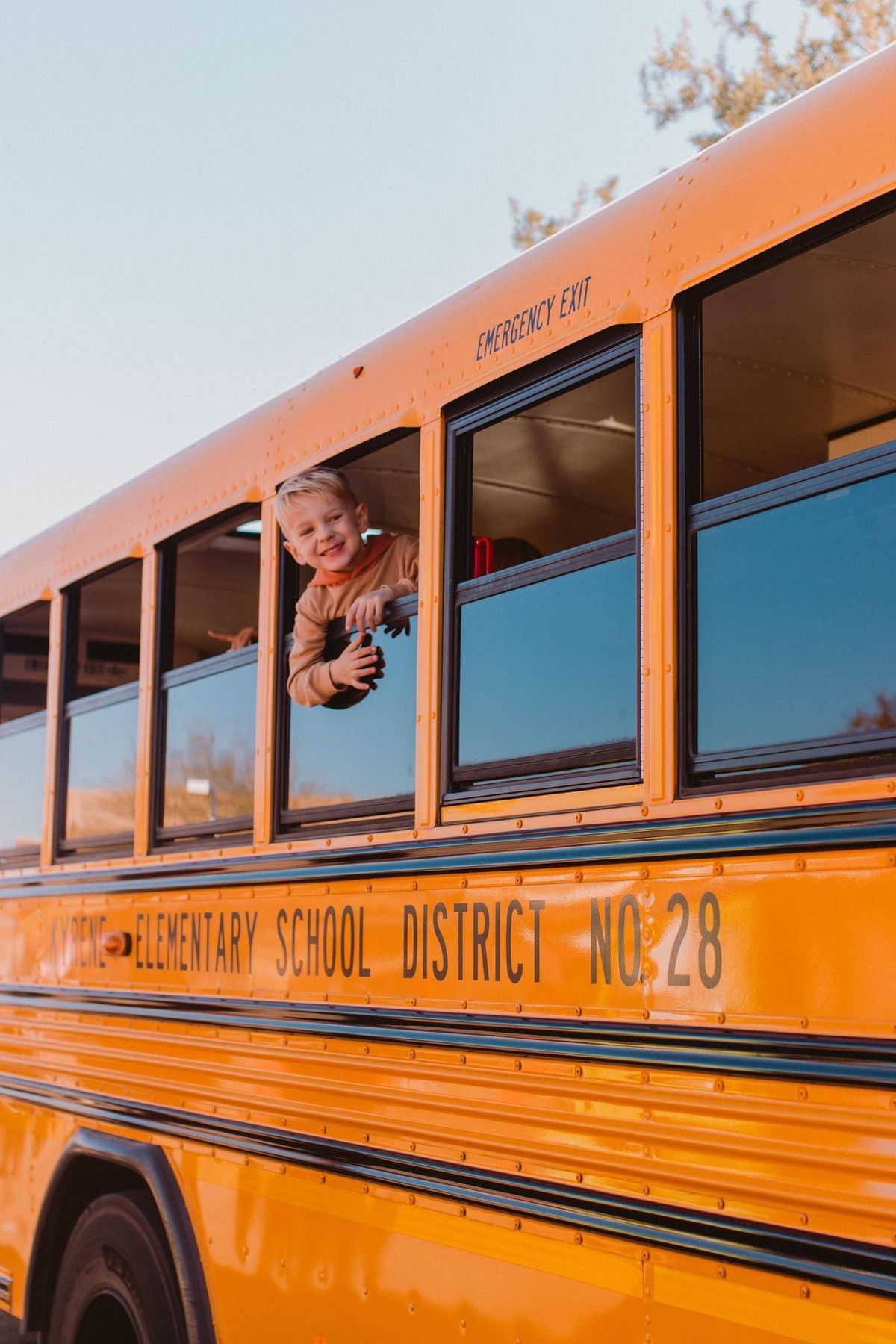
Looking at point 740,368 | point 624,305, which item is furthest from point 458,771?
point 740,368

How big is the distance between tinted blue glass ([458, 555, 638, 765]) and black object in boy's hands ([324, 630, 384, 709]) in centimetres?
33

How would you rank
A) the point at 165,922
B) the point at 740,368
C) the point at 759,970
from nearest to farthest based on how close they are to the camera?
the point at 759,970
the point at 740,368
the point at 165,922

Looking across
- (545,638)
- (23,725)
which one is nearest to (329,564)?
(545,638)

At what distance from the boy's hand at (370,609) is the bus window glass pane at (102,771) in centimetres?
114

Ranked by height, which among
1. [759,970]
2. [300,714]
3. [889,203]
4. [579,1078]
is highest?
[889,203]

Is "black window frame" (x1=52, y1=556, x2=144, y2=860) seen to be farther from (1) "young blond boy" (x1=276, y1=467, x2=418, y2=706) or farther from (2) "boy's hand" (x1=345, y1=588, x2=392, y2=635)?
(2) "boy's hand" (x1=345, y1=588, x2=392, y2=635)

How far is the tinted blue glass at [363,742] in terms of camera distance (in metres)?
2.98

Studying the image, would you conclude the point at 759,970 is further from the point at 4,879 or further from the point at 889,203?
the point at 4,879

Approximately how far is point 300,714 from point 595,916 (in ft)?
3.75

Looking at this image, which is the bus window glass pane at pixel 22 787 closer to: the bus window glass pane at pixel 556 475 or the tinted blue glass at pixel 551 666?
the bus window glass pane at pixel 556 475

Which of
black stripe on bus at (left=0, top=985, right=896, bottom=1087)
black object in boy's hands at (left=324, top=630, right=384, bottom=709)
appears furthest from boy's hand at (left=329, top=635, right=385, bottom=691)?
black stripe on bus at (left=0, top=985, right=896, bottom=1087)

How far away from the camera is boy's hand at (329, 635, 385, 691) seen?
10.2 ft

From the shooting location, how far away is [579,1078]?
2.35 m

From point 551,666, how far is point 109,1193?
2.08 metres
